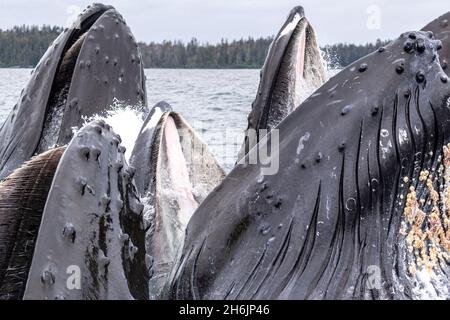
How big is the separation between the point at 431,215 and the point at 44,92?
3.38 meters

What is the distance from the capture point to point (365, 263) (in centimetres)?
373

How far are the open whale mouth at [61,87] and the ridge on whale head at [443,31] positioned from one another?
8.92 feet

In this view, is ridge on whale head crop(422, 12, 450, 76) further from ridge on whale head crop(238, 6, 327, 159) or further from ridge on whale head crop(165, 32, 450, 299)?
ridge on whale head crop(238, 6, 327, 159)

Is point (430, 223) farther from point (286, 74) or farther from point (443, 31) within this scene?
point (286, 74)

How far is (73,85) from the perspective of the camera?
6434 mm

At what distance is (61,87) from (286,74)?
165cm

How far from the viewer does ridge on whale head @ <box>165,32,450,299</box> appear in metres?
3.76

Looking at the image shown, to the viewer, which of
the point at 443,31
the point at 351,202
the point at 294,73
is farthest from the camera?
the point at 294,73

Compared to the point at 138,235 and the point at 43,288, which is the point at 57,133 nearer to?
the point at 138,235

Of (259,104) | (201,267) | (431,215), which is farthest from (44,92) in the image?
(431,215)

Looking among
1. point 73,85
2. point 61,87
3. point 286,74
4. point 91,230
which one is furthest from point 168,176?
point 91,230

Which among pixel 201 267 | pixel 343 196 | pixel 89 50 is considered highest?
pixel 89 50

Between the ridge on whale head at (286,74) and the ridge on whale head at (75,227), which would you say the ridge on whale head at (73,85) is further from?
the ridge on whale head at (75,227)

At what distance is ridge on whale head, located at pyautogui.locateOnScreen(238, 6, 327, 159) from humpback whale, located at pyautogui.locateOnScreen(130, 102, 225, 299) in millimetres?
483
